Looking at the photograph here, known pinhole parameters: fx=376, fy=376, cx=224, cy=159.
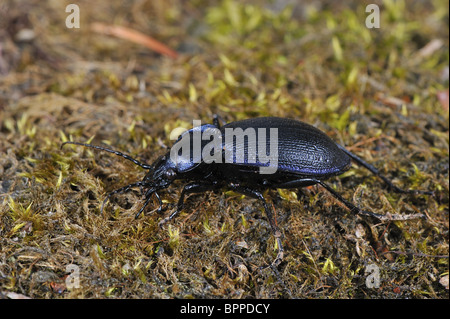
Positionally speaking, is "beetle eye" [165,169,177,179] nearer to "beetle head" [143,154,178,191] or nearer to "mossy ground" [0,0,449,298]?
"beetle head" [143,154,178,191]

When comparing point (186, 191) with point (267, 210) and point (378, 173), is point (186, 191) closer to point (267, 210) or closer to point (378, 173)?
point (267, 210)

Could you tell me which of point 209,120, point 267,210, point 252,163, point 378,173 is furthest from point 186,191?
point 378,173

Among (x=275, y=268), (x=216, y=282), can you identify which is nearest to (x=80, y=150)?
(x=216, y=282)

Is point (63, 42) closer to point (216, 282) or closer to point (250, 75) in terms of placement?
point (250, 75)

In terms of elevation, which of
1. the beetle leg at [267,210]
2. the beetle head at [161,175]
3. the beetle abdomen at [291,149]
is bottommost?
the beetle leg at [267,210]

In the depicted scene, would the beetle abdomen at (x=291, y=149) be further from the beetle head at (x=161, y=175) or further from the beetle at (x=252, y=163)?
the beetle head at (x=161, y=175)

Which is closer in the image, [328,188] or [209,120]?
[328,188]

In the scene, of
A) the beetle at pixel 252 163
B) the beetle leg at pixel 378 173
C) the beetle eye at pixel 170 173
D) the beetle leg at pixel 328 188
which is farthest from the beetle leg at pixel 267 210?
the beetle leg at pixel 378 173
